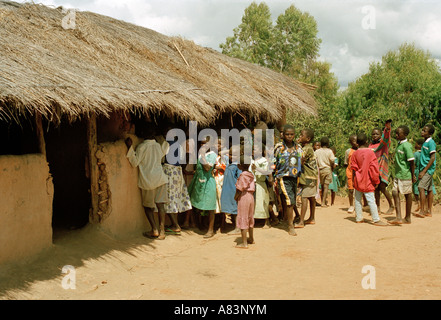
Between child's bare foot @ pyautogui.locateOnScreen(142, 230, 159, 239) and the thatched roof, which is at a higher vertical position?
the thatched roof

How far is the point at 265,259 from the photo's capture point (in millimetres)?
5871

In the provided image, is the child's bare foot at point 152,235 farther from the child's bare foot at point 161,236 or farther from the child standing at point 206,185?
the child standing at point 206,185

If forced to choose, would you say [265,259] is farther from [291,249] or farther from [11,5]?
[11,5]

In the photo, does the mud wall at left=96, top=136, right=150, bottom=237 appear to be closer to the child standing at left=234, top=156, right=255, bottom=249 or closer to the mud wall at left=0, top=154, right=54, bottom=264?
the mud wall at left=0, top=154, right=54, bottom=264

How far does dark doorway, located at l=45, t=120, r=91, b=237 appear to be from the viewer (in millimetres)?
6629

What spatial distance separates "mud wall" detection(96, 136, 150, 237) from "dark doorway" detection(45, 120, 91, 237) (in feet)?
2.30

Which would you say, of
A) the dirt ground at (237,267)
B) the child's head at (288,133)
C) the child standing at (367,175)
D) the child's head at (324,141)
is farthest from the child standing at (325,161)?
the child's head at (288,133)

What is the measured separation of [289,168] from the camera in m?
7.05

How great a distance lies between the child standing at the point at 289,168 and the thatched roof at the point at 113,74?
1340 millimetres

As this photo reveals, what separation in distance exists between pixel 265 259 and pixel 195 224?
1993mm

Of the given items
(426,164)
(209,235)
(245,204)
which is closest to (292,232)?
(245,204)

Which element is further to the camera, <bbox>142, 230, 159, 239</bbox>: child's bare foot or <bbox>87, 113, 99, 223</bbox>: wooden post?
<bbox>142, 230, 159, 239</bbox>: child's bare foot

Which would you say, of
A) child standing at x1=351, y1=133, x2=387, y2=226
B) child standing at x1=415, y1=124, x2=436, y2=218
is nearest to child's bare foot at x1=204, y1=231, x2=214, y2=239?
child standing at x1=351, y1=133, x2=387, y2=226
